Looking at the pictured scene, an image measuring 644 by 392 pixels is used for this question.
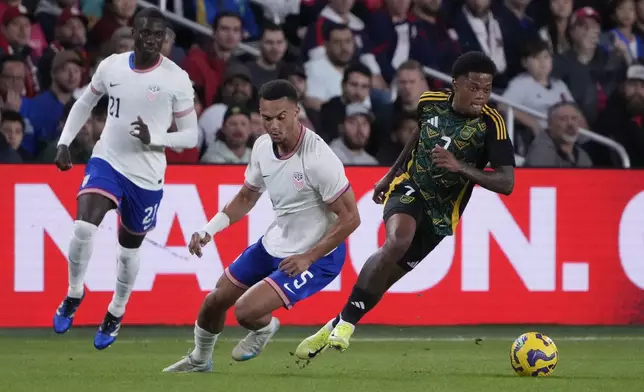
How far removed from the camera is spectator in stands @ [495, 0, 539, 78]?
14.8 metres

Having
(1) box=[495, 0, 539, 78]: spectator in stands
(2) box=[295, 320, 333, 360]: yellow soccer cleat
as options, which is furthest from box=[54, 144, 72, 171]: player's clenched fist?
(1) box=[495, 0, 539, 78]: spectator in stands

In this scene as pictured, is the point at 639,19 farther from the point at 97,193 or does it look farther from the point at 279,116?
the point at 279,116

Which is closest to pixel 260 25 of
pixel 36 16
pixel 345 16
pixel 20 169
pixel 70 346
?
pixel 345 16

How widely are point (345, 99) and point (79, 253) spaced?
454 centimetres

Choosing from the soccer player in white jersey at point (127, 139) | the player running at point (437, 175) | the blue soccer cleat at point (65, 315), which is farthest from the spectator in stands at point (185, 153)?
the player running at point (437, 175)

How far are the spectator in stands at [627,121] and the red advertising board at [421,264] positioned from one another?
1500mm

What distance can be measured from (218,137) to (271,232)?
4.69 m

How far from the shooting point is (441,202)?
9.23m

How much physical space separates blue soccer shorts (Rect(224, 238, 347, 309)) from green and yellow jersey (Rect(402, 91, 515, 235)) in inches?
38.6

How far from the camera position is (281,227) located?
8477 mm

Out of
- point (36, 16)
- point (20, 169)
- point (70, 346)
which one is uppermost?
point (36, 16)

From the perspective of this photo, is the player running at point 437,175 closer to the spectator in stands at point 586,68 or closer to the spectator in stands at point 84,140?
the spectator in stands at point 84,140

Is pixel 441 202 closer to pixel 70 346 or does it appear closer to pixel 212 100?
pixel 70 346

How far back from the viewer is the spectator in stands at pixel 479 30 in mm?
14609
